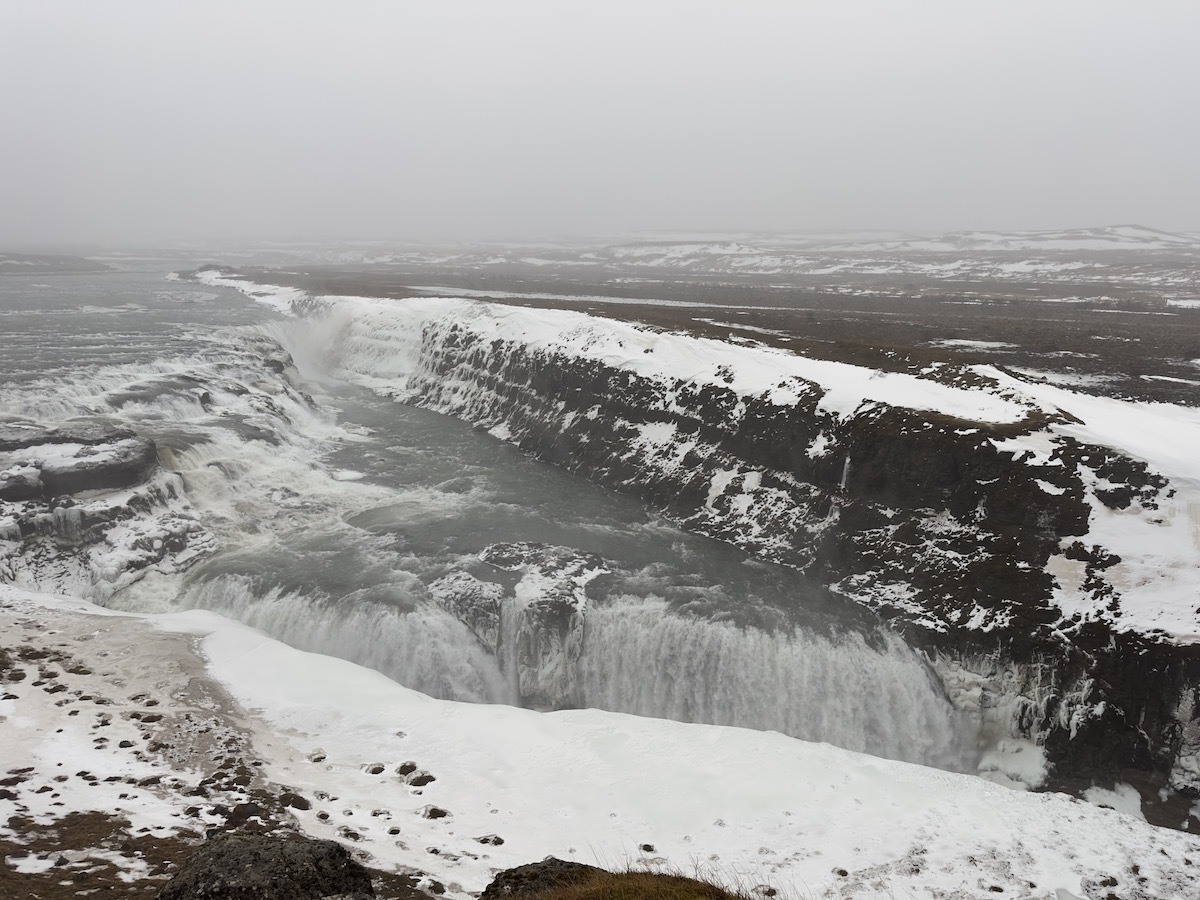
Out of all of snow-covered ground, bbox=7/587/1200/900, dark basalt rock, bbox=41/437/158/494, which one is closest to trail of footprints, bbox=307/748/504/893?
snow-covered ground, bbox=7/587/1200/900

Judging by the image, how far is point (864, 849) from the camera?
11.6 meters

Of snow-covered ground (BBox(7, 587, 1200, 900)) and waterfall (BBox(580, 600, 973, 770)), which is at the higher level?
snow-covered ground (BBox(7, 587, 1200, 900))

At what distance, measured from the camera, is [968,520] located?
71.1ft

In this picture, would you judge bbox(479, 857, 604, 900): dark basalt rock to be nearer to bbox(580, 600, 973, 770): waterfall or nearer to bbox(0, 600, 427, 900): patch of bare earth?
bbox(0, 600, 427, 900): patch of bare earth

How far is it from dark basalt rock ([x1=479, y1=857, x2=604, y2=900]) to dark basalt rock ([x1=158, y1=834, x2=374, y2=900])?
1475mm

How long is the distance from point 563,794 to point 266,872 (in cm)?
657

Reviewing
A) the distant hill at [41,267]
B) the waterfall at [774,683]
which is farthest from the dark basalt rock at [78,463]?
the distant hill at [41,267]

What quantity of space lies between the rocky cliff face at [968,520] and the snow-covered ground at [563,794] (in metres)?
3.69

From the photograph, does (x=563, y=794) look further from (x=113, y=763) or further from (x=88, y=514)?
(x=88, y=514)

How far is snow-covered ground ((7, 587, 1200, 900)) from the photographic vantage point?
10797 mm

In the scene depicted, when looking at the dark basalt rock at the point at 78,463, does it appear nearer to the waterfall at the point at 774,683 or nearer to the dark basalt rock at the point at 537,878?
the waterfall at the point at 774,683

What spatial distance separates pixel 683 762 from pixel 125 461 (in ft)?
69.8

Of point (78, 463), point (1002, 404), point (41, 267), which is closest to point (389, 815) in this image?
point (78, 463)

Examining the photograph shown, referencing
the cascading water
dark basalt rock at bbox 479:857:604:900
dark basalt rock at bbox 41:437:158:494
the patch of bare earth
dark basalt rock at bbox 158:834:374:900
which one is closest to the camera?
dark basalt rock at bbox 158:834:374:900
